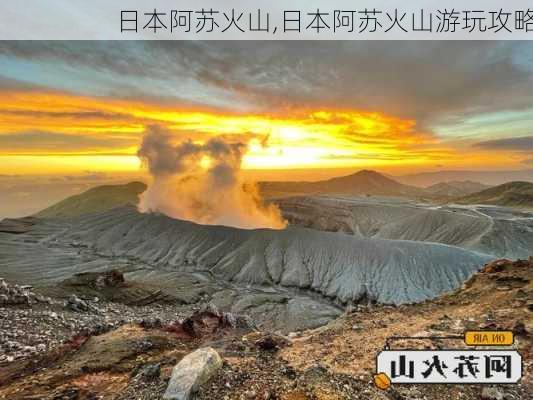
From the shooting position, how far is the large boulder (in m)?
6.40

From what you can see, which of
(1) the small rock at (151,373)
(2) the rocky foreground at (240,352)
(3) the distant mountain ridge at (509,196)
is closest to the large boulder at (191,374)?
(2) the rocky foreground at (240,352)

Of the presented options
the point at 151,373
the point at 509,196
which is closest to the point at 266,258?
the point at 151,373

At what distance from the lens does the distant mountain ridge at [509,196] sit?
142750mm

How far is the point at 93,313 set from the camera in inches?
875

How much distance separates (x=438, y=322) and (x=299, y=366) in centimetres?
648

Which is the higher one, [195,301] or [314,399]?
[314,399]

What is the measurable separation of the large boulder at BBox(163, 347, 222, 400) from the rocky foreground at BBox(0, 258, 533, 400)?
0.02m

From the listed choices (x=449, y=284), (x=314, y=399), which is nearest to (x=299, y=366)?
(x=314, y=399)

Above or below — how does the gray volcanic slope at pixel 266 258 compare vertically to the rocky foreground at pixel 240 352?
below

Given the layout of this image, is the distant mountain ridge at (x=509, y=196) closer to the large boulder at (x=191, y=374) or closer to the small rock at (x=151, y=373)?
the large boulder at (x=191, y=374)

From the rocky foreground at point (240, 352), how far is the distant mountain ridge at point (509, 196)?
518 ft

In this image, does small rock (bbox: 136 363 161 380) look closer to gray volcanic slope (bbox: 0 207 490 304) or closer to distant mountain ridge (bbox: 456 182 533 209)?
gray volcanic slope (bbox: 0 207 490 304)

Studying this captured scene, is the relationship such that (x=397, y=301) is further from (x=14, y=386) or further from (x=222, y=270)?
(x=14, y=386)

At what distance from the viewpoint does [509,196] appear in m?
152
